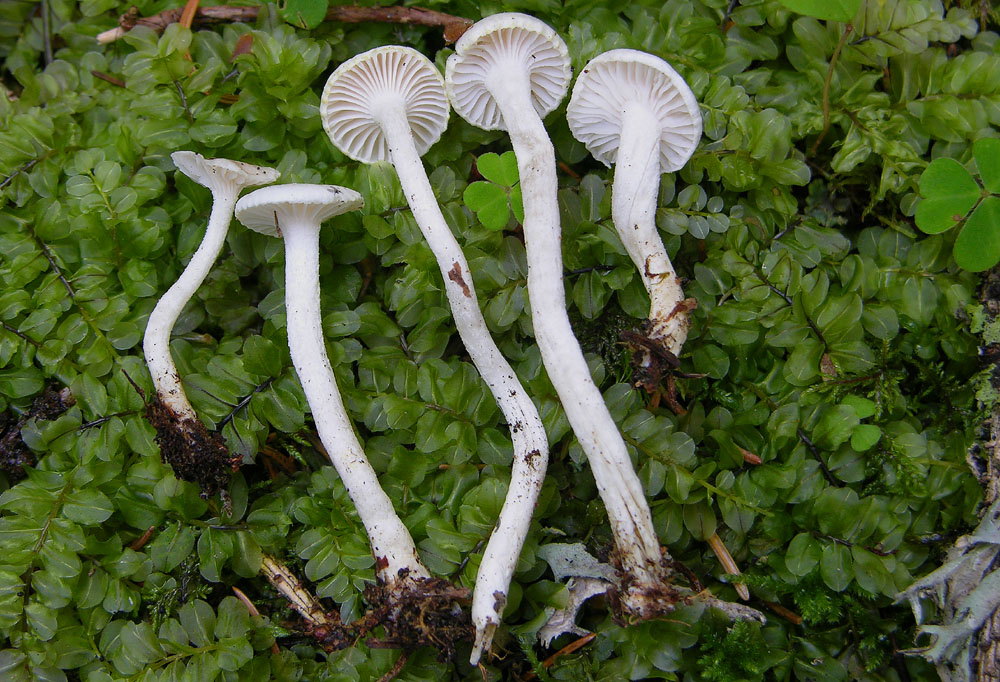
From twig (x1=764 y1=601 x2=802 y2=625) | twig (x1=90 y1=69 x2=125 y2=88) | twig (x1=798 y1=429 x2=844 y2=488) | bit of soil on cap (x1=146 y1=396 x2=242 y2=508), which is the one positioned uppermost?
twig (x1=90 y1=69 x2=125 y2=88)

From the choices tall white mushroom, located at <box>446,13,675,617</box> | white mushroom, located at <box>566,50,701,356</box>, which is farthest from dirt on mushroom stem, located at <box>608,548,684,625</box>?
white mushroom, located at <box>566,50,701,356</box>

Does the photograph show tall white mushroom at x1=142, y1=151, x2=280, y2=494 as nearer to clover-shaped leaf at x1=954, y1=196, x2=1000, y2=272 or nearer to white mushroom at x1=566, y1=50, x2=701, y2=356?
white mushroom at x1=566, y1=50, x2=701, y2=356

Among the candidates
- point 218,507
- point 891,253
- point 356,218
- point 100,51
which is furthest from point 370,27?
point 891,253

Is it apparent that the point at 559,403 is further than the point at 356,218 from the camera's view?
No

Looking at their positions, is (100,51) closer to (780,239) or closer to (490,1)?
(490,1)

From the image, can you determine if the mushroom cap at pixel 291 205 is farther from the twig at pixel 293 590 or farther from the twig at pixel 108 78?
the twig at pixel 293 590

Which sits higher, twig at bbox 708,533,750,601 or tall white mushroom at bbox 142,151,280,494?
tall white mushroom at bbox 142,151,280,494

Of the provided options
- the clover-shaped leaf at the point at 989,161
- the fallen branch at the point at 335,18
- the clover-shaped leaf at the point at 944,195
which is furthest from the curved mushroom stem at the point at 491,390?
the clover-shaped leaf at the point at 989,161

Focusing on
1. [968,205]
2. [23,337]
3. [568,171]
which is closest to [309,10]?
[568,171]
